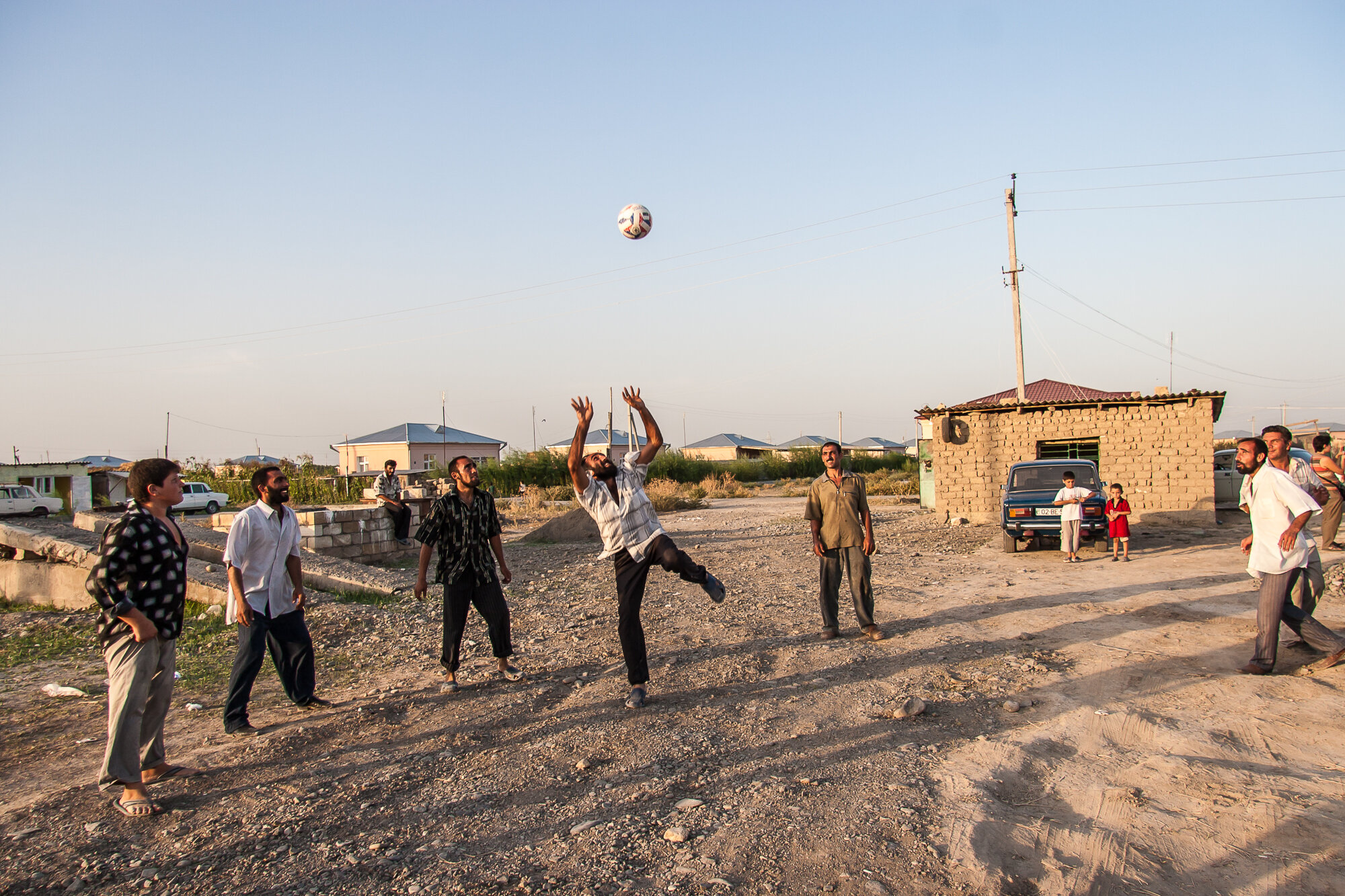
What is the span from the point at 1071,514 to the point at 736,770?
34.2 feet

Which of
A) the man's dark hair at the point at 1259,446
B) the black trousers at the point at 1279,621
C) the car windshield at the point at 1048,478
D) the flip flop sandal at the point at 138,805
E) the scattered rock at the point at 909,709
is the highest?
the man's dark hair at the point at 1259,446

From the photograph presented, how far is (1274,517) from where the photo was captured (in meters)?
5.71

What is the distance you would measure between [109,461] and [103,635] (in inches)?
3092

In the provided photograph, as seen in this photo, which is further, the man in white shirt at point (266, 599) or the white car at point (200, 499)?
the white car at point (200, 499)

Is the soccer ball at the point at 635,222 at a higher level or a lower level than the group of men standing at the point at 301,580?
higher

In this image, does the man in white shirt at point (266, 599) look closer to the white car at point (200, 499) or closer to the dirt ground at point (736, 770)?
the dirt ground at point (736, 770)

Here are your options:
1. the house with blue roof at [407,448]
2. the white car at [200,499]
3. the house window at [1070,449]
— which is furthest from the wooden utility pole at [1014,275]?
the house with blue roof at [407,448]

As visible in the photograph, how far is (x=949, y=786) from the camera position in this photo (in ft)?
13.4

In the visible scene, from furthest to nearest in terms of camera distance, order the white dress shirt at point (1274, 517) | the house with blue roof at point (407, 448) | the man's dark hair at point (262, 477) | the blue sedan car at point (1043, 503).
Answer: the house with blue roof at point (407, 448)
the blue sedan car at point (1043, 503)
the white dress shirt at point (1274, 517)
the man's dark hair at point (262, 477)

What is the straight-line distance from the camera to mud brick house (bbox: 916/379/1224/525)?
1703 cm

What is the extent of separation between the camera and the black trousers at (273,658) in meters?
5.15

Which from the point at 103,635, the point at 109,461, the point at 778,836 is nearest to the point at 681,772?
the point at 778,836

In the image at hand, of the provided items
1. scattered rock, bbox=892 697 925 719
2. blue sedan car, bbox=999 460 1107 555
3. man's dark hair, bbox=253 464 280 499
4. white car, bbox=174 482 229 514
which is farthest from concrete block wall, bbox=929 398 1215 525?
white car, bbox=174 482 229 514

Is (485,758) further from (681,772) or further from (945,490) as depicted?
(945,490)
